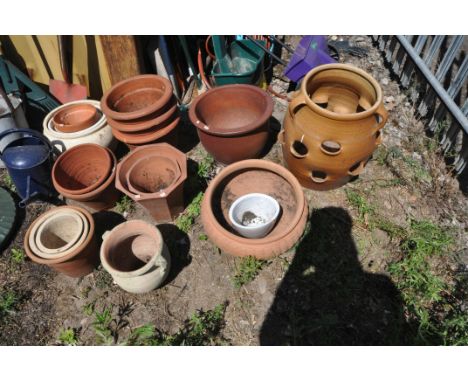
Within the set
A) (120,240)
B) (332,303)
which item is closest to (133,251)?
(120,240)

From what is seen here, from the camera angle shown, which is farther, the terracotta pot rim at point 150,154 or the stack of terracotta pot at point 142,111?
the stack of terracotta pot at point 142,111

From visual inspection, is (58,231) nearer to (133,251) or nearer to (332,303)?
(133,251)

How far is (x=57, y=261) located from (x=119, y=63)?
2.31 m

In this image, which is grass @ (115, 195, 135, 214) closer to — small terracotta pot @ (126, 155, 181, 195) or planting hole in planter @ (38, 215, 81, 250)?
small terracotta pot @ (126, 155, 181, 195)

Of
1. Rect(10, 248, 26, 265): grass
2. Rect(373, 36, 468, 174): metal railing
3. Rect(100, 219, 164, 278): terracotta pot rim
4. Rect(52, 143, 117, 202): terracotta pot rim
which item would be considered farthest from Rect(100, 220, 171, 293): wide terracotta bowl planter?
Rect(373, 36, 468, 174): metal railing

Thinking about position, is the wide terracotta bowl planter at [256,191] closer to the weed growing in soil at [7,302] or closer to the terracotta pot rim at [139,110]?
the terracotta pot rim at [139,110]

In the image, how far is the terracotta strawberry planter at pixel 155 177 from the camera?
2.81m

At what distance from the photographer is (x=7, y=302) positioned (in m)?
2.77

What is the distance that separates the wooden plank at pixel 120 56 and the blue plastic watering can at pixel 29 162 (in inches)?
43.5

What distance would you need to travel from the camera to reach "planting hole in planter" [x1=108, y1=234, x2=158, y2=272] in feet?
8.87

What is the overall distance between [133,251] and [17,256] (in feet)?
3.86

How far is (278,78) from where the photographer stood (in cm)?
458

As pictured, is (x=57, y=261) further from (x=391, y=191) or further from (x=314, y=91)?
(x=391, y=191)

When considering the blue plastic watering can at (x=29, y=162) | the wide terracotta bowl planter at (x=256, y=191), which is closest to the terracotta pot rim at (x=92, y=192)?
the blue plastic watering can at (x=29, y=162)
